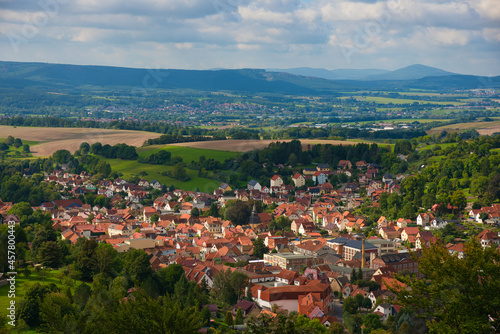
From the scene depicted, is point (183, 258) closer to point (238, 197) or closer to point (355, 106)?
point (238, 197)

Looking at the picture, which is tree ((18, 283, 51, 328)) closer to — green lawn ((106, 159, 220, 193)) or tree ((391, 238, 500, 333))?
tree ((391, 238, 500, 333))

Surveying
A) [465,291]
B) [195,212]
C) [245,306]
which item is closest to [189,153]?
[195,212]

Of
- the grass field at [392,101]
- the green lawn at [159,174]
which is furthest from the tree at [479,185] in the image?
the grass field at [392,101]

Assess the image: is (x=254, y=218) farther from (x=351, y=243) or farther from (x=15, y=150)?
(x=15, y=150)

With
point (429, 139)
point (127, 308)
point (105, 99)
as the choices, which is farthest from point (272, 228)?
point (105, 99)

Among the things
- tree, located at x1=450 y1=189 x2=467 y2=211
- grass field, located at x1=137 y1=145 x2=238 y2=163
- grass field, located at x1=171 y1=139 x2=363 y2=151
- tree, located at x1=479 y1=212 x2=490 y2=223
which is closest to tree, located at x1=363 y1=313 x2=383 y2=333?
tree, located at x1=479 y1=212 x2=490 y2=223

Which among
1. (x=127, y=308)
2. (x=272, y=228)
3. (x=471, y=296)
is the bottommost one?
(x=272, y=228)

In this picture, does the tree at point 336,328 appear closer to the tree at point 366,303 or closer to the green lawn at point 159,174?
the tree at point 366,303
